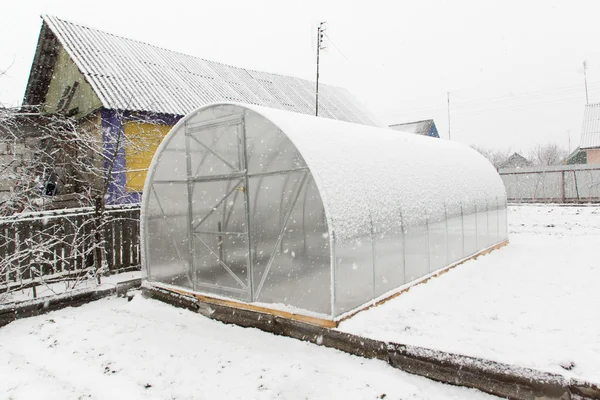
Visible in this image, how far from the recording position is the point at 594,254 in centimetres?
961

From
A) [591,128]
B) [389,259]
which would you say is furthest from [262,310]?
[591,128]

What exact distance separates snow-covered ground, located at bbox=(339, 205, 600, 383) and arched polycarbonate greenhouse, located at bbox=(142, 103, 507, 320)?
44 cm

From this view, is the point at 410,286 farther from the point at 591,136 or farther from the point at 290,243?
the point at 591,136

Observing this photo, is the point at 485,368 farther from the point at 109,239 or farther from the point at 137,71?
the point at 137,71

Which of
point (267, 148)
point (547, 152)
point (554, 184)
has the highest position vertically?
point (547, 152)

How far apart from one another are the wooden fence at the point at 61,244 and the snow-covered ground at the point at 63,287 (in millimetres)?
159

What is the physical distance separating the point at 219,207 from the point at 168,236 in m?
1.40

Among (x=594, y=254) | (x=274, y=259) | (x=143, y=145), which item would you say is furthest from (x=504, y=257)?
(x=143, y=145)

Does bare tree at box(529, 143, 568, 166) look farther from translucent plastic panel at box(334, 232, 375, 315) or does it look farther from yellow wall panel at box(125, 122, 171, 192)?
translucent plastic panel at box(334, 232, 375, 315)

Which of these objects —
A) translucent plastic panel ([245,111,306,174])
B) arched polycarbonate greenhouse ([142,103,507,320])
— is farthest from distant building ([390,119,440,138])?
translucent plastic panel ([245,111,306,174])

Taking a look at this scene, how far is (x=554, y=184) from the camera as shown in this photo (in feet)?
71.7

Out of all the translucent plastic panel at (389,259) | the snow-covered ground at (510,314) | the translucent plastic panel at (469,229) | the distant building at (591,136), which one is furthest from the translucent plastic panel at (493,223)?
the distant building at (591,136)

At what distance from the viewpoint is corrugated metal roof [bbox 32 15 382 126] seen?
45.8 ft

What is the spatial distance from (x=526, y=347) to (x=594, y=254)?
6.83 meters
